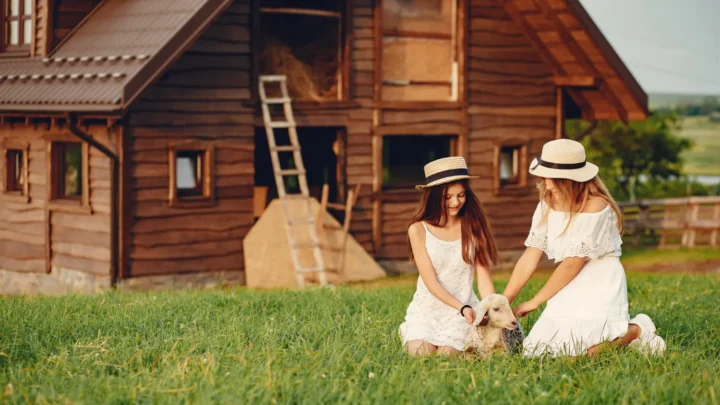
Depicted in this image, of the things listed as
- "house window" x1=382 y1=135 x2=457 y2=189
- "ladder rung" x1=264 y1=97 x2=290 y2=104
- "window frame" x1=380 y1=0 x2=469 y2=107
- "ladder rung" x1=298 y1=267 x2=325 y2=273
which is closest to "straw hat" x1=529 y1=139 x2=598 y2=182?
"ladder rung" x1=298 y1=267 x2=325 y2=273

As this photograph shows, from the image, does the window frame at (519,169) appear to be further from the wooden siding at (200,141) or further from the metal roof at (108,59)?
the metal roof at (108,59)

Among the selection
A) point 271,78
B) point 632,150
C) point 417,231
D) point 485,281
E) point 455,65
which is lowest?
point 485,281

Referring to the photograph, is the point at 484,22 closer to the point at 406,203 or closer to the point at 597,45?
the point at 597,45

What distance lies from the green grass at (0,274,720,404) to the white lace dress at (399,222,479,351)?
217 millimetres

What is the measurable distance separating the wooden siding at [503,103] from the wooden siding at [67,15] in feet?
19.3

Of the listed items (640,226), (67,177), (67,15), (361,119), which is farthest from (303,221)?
(640,226)

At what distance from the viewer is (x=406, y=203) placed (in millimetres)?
16859

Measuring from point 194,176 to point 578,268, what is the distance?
9.23m

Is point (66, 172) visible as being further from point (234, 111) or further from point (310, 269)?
point (310, 269)

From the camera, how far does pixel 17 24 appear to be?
16.4 metres

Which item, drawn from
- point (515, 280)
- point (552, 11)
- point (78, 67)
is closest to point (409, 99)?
point (552, 11)

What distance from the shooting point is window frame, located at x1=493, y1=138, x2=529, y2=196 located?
57.6 feet

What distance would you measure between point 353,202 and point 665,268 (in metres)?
6.61

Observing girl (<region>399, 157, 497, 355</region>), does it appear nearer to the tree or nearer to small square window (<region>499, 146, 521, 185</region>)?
small square window (<region>499, 146, 521, 185</region>)
